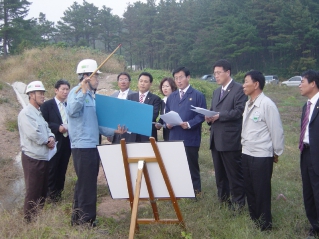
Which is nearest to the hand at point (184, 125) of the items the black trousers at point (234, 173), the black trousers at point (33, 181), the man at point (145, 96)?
the black trousers at point (234, 173)

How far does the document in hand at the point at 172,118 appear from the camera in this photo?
4918 millimetres

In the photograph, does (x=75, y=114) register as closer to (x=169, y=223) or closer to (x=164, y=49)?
(x=169, y=223)

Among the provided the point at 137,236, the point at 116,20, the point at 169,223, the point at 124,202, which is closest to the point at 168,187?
the point at 169,223

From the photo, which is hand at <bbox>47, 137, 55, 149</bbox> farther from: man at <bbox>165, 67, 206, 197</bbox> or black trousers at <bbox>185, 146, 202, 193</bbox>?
black trousers at <bbox>185, 146, 202, 193</bbox>

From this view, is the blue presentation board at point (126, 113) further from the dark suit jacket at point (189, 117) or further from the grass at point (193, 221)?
the dark suit jacket at point (189, 117)

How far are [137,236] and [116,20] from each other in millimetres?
51332

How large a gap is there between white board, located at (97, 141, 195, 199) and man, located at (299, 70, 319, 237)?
140 cm

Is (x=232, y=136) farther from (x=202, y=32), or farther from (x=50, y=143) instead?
(x=202, y=32)

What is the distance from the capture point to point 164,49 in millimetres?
48938

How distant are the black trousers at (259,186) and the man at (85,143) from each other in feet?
5.02

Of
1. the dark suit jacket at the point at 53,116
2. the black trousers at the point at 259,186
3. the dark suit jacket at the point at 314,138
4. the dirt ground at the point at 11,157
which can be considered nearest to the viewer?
the dark suit jacket at the point at 314,138

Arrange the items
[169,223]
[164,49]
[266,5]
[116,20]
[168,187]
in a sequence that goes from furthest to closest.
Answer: [116,20]
[164,49]
[266,5]
[169,223]
[168,187]

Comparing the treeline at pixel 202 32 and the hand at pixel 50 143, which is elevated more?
the treeline at pixel 202 32

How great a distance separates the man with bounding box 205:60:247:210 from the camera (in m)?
4.86
